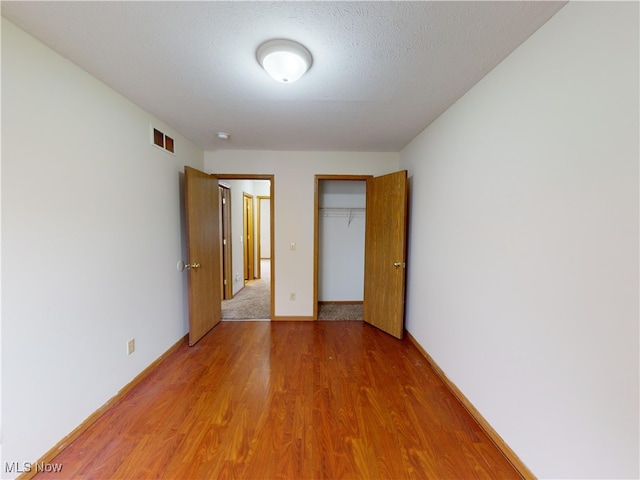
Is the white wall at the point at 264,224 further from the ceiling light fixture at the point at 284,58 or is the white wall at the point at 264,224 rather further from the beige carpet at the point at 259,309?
the ceiling light fixture at the point at 284,58

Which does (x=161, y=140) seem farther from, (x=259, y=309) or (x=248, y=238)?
(x=248, y=238)

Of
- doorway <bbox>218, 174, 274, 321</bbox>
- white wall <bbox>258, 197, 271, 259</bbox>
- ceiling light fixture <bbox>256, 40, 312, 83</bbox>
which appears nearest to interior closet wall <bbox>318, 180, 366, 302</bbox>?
doorway <bbox>218, 174, 274, 321</bbox>

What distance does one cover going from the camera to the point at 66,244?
4.75 feet

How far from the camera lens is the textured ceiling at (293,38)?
111 cm

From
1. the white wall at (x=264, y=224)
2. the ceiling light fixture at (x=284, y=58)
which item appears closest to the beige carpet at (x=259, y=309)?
the ceiling light fixture at (x=284, y=58)

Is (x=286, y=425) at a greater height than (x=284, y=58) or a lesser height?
lesser

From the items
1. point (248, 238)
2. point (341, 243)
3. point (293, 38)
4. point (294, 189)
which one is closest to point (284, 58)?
point (293, 38)

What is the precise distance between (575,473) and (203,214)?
3.23 m

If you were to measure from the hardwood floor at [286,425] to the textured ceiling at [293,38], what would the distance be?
2.24m

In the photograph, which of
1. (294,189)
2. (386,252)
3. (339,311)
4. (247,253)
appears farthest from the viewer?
(247,253)

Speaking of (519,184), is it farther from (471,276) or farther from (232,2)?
(232,2)

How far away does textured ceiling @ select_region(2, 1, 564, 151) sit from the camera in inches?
43.7

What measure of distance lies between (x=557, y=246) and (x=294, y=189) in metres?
2.66

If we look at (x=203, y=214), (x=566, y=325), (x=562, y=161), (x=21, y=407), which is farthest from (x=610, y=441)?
(x=203, y=214)
